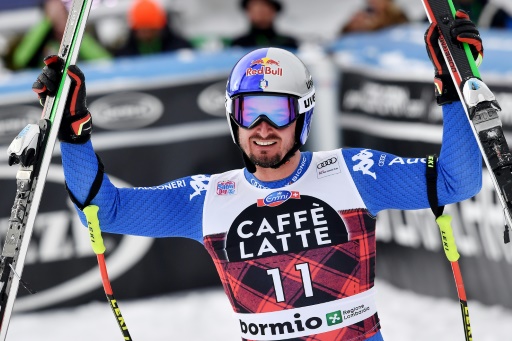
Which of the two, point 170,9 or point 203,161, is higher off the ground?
point 170,9

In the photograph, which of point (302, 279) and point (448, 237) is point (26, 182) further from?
point (448, 237)

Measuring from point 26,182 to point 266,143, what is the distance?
3.14 ft

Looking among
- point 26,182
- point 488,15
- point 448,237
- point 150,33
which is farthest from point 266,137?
point 150,33

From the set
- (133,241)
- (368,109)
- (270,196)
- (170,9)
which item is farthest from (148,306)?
(170,9)

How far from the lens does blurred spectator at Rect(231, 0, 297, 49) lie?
924 centimetres

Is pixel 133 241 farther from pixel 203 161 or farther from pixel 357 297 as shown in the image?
pixel 357 297

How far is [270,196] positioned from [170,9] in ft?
31.4

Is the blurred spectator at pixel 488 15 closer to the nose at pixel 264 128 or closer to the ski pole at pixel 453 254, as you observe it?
the ski pole at pixel 453 254

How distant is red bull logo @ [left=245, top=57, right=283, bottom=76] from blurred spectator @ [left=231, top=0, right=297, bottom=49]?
5.01 m

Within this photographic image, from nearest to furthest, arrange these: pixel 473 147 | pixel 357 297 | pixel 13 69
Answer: pixel 473 147, pixel 357 297, pixel 13 69

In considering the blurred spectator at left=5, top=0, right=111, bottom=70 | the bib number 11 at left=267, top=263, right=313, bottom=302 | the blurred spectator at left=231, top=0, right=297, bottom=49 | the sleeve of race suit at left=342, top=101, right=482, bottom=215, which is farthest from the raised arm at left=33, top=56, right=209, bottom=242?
the blurred spectator at left=5, top=0, right=111, bottom=70

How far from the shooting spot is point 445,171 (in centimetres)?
400

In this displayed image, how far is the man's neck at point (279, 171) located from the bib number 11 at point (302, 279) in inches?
14.9

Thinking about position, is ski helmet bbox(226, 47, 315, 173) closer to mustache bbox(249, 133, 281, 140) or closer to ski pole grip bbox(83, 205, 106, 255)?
mustache bbox(249, 133, 281, 140)
